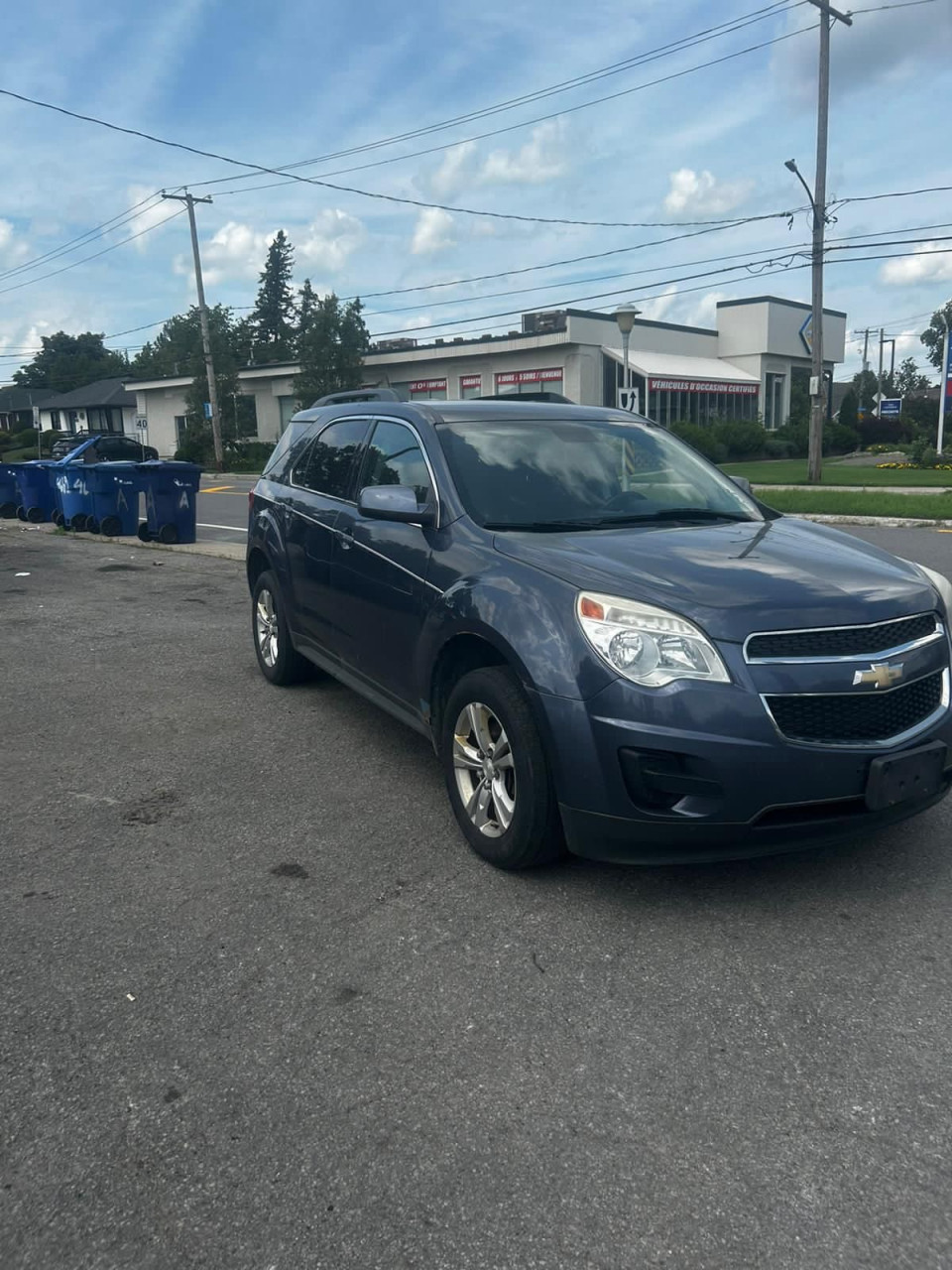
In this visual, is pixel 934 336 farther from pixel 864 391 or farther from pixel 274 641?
pixel 274 641

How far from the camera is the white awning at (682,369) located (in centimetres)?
4600

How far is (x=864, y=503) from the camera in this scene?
61.7ft

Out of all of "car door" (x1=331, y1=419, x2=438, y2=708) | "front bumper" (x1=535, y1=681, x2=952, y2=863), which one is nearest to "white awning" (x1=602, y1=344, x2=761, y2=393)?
"car door" (x1=331, y1=419, x2=438, y2=708)

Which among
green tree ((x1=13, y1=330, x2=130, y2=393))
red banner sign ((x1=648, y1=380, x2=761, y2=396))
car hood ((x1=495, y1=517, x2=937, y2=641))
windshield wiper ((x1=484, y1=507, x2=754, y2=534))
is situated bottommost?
car hood ((x1=495, y1=517, x2=937, y2=641))

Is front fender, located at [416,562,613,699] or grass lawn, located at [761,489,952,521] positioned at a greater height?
front fender, located at [416,562,613,699]

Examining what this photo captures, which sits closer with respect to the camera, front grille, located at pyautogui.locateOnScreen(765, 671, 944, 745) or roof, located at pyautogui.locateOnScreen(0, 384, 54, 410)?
front grille, located at pyautogui.locateOnScreen(765, 671, 944, 745)

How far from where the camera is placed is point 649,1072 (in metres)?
2.71

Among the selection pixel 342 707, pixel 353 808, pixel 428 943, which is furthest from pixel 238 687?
pixel 428 943

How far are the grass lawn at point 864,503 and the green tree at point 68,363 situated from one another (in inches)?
4365

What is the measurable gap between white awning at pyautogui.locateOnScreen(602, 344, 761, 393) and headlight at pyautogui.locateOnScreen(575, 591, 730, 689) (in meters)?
42.7

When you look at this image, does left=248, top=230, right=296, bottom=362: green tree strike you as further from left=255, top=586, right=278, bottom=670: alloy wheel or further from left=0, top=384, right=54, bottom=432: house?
left=255, top=586, right=278, bottom=670: alloy wheel

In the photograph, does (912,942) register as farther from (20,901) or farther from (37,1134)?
(20,901)

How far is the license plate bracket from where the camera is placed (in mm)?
3354

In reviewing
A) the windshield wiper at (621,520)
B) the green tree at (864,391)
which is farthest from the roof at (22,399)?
the windshield wiper at (621,520)
